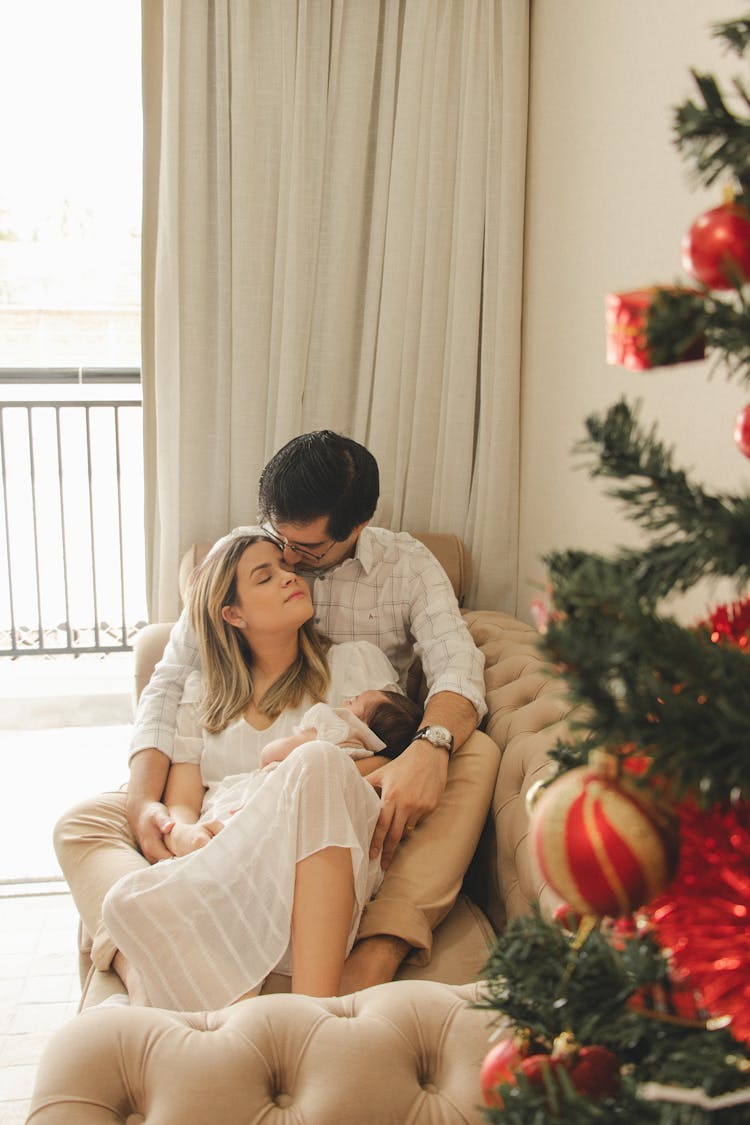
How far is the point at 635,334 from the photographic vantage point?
23.2 inches

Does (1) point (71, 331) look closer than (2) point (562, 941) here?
No

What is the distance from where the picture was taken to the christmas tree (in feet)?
1.72

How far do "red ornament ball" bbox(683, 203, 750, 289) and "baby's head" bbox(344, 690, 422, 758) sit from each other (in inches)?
57.0

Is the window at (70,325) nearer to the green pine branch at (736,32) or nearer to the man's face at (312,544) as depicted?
the man's face at (312,544)

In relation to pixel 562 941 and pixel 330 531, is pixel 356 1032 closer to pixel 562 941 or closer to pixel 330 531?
pixel 562 941

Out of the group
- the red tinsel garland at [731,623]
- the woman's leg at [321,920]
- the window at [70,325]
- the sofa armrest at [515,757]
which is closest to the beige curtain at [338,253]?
the window at [70,325]

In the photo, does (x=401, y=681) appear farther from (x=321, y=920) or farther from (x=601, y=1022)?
(x=601, y=1022)

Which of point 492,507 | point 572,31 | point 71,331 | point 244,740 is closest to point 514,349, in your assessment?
point 492,507

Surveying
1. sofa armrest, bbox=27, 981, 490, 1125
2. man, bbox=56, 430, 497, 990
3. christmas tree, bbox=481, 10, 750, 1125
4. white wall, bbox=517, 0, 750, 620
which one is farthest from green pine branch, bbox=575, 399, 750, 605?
man, bbox=56, 430, 497, 990

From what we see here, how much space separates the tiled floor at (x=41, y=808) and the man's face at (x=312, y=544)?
3.37ft

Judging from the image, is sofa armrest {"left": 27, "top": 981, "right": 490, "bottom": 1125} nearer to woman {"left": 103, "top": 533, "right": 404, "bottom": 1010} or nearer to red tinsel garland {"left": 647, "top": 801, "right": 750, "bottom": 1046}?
woman {"left": 103, "top": 533, "right": 404, "bottom": 1010}

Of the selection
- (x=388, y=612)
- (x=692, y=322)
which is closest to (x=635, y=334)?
(x=692, y=322)

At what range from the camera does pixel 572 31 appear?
2.31 meters

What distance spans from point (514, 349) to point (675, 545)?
217cm
